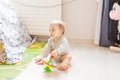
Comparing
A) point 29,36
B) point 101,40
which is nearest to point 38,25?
point 29,36

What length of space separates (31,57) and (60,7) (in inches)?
28.1

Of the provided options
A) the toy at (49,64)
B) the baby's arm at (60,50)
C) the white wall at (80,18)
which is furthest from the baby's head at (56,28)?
the white wall at (80,18)

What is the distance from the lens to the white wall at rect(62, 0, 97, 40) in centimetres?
279

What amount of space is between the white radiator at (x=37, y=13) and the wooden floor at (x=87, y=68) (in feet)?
1.44

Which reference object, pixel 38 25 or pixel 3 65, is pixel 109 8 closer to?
pixel 38 25

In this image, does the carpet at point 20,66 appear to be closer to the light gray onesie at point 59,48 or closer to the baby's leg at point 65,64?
the light gray onesie at point 59,48

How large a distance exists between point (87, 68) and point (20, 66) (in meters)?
0.61

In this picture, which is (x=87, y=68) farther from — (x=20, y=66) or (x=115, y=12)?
(x=115, y=12)

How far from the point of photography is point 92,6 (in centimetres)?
279

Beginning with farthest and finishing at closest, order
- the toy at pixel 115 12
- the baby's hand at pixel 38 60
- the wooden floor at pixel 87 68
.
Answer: the toy at pixel 115 12 < the baby's hand at pixel 38 60 < the wooden floor at pixel 87 68

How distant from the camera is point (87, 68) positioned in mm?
2143

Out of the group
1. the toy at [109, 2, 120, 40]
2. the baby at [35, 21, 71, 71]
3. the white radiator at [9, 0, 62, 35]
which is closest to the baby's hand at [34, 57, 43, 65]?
the baby at [35, 21, 71, 71]

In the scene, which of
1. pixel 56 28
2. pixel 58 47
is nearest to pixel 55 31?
pixel 56 28

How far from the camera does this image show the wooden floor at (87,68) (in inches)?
77.4
